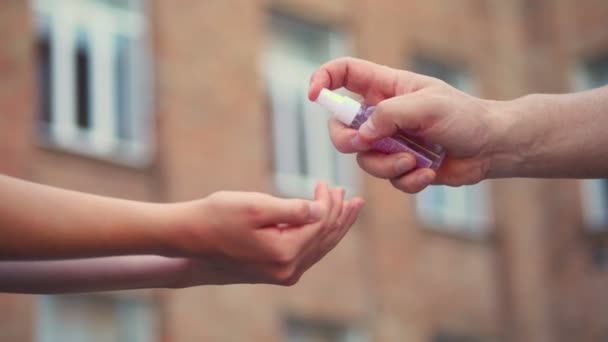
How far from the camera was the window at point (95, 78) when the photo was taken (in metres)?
13.6

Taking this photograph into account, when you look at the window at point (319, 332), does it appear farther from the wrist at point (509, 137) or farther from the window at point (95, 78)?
the wrist at point (509, 137)

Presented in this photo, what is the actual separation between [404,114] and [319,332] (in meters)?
13.5

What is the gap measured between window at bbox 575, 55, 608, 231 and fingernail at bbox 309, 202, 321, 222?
16432 mm

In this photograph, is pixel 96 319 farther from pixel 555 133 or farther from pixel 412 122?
pixel 412 122

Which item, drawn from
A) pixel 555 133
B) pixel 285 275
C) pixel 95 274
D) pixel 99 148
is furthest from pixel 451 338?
pixel 285 275

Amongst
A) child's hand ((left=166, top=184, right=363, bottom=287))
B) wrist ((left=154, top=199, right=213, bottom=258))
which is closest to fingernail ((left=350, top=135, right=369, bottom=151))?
child's hand ((left=166, top=184, right=363, bottom=287))

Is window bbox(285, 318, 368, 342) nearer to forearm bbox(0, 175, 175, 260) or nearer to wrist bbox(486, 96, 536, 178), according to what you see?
wrist bbox(486, 96, 536, 178)

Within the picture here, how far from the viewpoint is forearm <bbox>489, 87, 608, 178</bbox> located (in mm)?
3127

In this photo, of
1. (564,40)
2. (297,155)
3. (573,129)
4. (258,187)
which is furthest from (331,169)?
(573,129)

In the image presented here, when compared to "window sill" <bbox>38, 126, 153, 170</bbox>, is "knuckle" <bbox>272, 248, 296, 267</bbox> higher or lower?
lower

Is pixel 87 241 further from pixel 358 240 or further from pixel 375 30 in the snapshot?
pixel 375 30

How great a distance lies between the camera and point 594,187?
19.2 metres

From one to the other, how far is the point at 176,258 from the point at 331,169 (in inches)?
549

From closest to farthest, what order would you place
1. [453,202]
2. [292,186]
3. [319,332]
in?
[292,186]
[319,332]
[453,202]
